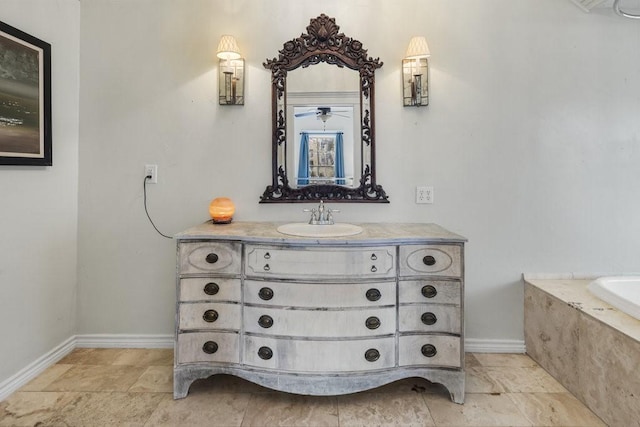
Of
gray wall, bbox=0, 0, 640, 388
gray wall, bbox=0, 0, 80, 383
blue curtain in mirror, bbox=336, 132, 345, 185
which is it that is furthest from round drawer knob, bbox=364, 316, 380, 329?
gray wall, bbox=0, 0, 80, 383

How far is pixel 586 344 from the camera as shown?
1.71 meters

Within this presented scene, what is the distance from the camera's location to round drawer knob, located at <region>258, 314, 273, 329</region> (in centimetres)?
166

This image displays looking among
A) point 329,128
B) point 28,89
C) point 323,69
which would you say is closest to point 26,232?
point 28,89

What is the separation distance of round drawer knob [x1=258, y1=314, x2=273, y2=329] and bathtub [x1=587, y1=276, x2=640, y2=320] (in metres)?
1.73

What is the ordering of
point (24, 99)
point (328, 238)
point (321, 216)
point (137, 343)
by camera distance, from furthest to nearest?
point (137, 343), point (321, 216), point (24, 99), point (328, 238)

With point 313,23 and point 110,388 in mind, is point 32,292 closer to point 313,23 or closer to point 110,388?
point 110,388

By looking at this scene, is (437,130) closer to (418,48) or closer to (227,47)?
(418,48)

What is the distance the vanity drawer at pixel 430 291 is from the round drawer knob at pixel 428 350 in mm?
225

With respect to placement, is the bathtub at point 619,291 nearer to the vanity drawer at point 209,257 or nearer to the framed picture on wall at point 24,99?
the vanity drawer at point 209,257

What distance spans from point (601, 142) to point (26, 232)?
3.50 metres

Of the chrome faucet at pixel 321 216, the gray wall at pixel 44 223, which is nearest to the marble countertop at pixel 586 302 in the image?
the chrome faucet at pixel 321 216

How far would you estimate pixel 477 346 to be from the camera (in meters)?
2.23

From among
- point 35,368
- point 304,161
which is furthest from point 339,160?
point 35,368

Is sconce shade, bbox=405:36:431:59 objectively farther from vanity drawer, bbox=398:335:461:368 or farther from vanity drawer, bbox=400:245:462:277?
vanity drawer, bbox=398:335:461:368
